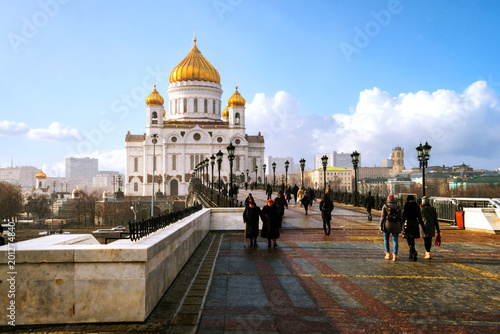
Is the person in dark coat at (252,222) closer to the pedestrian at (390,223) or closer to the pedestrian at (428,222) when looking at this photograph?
the pedestrian at (390,223)

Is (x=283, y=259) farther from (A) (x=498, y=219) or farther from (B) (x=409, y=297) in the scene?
(A) (x=498, y=219)

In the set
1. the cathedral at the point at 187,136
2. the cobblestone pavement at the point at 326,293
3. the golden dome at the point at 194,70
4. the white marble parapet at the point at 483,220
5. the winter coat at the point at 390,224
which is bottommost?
the cobblestone pavement at the point at 326,293

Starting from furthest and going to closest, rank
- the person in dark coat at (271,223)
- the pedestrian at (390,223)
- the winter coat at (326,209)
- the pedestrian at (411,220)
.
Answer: the winter coat at (326,209), the person in dark coat at (271,223), the pedestrian at (411,220), the pedestrian at (390,223)

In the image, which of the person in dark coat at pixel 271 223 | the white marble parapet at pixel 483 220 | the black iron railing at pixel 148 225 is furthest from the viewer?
the white marble parapet at pixel 483 220

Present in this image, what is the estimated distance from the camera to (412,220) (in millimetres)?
9641

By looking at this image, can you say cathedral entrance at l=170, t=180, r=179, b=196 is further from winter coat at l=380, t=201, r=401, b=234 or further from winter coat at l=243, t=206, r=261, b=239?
winter coat at l=380, t=201, r=401, b=234

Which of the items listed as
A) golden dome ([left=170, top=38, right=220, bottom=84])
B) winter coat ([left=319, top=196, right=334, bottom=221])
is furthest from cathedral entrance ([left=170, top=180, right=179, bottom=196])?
winter coat ([left=319, top=196, right=334, bottom=221])

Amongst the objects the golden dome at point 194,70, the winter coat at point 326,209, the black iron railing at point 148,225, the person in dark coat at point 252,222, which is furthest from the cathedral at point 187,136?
the black iron railing at point 148,225

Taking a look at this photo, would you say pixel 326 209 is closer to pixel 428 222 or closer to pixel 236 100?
pixel 428 222

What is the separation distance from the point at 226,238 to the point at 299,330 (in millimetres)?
8106

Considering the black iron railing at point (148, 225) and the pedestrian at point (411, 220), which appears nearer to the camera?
the black iron railing at point (148, 225)

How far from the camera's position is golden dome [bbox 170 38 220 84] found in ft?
265

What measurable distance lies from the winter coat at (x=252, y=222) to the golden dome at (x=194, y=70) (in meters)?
72.0

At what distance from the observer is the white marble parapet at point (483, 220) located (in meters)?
14.8
